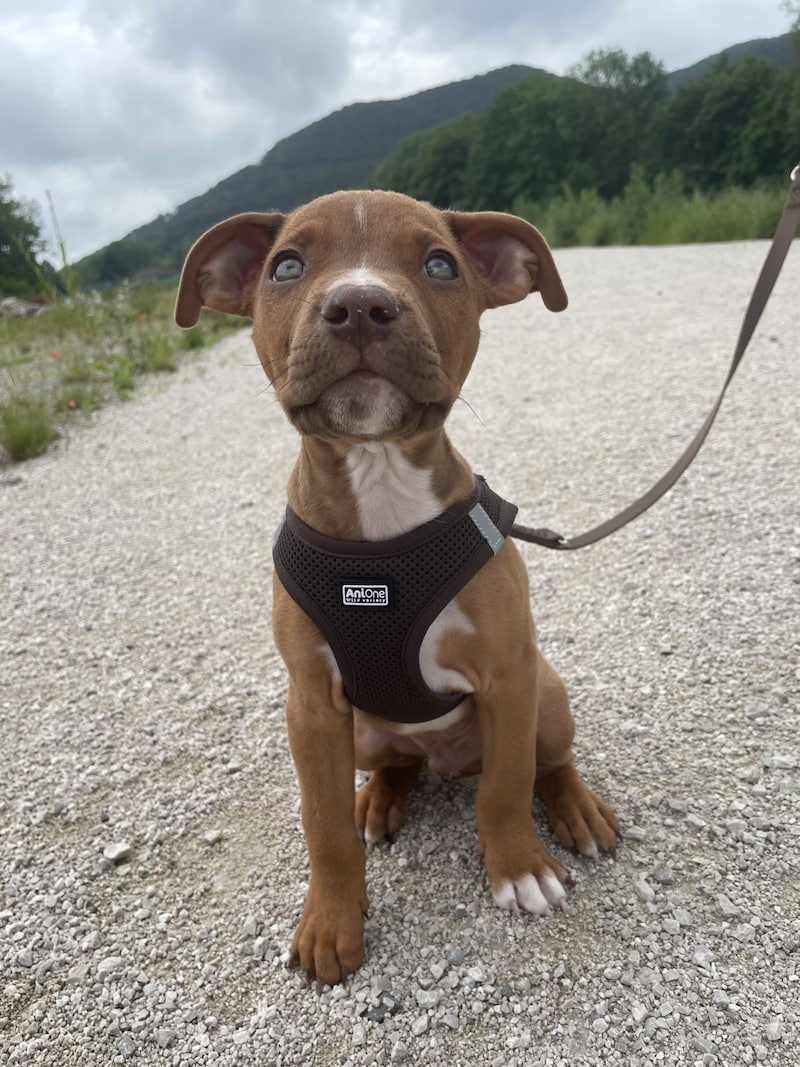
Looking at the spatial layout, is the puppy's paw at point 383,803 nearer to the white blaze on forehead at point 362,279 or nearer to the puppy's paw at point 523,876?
the puppy's paw at point 523,876

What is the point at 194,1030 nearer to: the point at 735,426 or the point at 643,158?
the point at 735,426

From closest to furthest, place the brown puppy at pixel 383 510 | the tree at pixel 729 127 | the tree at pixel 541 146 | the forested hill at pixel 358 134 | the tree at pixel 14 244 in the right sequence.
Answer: the brown puppy at pixel 383 510, the tree at pixel 14 244, the tree at pixel 729 127, the tree at pixel 541 146, the forested hill at pixel 358 134

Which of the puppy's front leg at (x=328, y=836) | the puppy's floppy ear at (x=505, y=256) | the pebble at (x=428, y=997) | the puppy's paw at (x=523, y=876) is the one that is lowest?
the pebble at (x=428, y=997)

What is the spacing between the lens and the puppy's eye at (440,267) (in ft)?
6.97

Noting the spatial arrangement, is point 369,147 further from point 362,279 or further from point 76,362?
point 362,279

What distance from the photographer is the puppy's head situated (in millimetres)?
1835

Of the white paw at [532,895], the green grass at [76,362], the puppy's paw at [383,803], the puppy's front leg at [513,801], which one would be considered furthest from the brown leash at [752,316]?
the green grass at [76,362]

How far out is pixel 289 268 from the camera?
2.13m

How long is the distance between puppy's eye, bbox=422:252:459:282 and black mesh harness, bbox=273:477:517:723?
2.27 ft

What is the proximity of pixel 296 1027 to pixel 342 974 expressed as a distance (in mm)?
198

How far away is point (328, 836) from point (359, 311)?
1598 mm

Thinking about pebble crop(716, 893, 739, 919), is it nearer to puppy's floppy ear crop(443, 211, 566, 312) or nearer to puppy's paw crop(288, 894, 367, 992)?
puppy's paw crop(288, 894, 367, 992)

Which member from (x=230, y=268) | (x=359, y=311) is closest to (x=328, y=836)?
(x=359, y=311)

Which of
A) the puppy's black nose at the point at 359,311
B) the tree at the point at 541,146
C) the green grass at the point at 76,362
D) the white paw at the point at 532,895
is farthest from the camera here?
the tree at the point at 541,146
